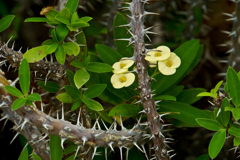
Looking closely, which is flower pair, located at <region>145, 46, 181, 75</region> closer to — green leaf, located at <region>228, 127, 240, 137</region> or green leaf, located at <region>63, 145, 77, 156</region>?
green leaf, located at <region>228, 127, 240, 137</region>

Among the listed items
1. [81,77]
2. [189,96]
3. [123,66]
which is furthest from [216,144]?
[81,77]

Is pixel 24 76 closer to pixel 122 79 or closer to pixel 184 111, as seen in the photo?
pixel 122 79

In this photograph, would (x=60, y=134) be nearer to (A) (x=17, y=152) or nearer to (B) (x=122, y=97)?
(B) (x=122, y=97)

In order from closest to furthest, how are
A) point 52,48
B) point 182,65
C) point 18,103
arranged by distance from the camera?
point 18,103, point 52,48, point 182,65

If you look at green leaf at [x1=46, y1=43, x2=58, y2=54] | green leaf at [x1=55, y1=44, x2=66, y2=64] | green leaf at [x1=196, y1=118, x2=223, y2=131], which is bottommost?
green leaf at [x1=196, y1=118, x2=223, y2=131]

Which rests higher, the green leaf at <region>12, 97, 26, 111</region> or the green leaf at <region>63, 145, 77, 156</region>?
the green leaf at <region>12, 97, 26, 111</region>

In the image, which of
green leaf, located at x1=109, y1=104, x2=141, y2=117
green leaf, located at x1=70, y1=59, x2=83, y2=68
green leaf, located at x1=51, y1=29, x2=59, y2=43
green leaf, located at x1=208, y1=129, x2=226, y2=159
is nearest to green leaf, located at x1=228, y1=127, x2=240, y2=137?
green leaf, located at x1=208, y1=129, x2=226, y2=159

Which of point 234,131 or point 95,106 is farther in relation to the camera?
point 95,106
